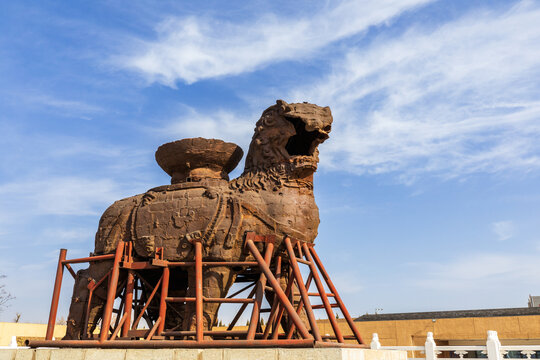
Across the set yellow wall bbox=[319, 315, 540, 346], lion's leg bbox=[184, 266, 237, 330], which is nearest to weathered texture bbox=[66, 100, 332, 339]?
lion's leg bbox=[184, 266, 237, 330]

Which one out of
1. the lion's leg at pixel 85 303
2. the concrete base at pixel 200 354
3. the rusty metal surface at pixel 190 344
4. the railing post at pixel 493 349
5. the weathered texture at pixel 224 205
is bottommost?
the concrete base at pixel 200 354

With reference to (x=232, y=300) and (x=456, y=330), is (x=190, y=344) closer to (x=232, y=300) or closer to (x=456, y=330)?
(x=232, y=300)

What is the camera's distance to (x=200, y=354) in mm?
8008

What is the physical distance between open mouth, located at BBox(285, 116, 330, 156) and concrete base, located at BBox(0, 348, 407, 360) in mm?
4631

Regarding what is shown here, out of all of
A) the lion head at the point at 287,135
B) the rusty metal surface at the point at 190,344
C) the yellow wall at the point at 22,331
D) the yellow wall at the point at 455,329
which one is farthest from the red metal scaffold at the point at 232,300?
the yellow wall at the point at 22,331

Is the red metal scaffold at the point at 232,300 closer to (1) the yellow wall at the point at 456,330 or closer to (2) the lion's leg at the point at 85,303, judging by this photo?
(2) the lion's leg at the point at 85,303

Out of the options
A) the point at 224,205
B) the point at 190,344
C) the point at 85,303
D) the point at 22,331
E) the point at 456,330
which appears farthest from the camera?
the point at 22,331

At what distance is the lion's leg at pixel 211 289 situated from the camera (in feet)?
32.6

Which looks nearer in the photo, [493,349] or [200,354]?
[200,354]

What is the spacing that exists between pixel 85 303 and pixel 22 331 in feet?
54.6

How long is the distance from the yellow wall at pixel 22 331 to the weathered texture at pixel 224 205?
622 inches

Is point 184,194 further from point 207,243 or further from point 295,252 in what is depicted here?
point 295,252

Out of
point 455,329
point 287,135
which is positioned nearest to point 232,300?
point 287,135

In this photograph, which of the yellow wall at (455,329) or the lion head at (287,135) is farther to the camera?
the yellow wall at (455,329)
